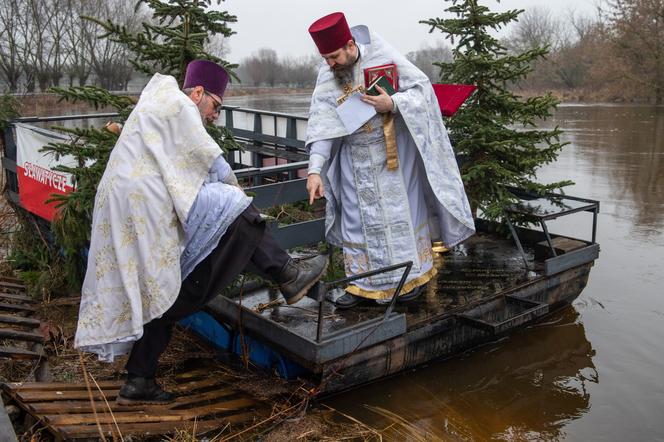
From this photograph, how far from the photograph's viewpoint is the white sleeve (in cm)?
486

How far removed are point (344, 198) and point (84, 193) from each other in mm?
1942

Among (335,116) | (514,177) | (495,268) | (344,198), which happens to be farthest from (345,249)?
(514,177)

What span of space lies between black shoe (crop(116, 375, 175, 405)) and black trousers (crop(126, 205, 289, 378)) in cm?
4

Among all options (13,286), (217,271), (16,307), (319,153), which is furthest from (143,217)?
(13,286)

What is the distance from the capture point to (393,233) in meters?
4.98

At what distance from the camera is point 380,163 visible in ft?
16.3

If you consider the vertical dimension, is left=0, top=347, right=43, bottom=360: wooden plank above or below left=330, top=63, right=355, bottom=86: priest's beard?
below

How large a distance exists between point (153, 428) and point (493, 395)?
229 cm

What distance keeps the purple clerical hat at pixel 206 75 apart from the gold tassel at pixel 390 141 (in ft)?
4.47

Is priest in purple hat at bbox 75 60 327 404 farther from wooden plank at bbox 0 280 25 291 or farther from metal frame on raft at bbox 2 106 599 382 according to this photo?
wooden plank at bbox 0 280 25 291

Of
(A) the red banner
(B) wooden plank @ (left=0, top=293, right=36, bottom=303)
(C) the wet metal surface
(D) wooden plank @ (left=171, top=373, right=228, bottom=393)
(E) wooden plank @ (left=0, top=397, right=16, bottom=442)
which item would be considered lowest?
(D) wooden plank @ (left=171, top=373, right=228, bottom=393)

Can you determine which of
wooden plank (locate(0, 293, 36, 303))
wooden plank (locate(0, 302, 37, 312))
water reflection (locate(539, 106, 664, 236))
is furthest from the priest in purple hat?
water reflection (locate(539, 106, 664, 236))

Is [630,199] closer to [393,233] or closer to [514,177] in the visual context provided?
[514,177]

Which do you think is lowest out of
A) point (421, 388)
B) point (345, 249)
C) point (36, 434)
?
point (421, 388)
